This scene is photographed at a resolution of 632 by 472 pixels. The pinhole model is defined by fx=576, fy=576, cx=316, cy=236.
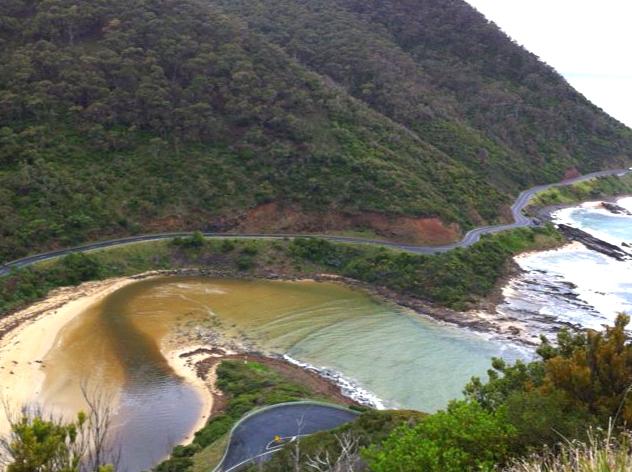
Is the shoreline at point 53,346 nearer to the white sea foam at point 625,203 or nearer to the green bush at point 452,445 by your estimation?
the green bush at point 452,445

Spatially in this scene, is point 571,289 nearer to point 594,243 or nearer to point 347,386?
point 594,243

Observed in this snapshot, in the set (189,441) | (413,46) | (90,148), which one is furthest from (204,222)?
(413,46)

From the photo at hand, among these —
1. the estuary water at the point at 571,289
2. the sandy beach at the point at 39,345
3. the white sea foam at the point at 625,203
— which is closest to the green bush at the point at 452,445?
the sandy beach at the point at 39,345

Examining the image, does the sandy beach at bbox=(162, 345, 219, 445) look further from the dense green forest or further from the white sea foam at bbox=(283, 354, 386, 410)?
the dense green forest

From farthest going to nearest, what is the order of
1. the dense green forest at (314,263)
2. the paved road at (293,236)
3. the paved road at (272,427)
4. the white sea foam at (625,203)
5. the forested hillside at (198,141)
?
the white sea foam at (625,203), the forested hillside at (198,141), the dense green forest at (314,263), the paved road at (293,236), the paved road at (272,427)

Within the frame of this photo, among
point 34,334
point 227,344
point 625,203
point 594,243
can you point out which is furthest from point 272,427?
point 625,203

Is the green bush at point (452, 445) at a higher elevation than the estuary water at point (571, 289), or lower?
higher
